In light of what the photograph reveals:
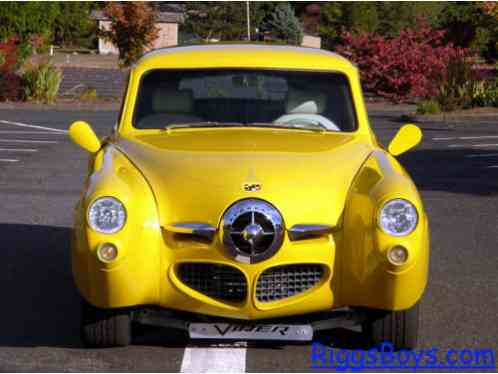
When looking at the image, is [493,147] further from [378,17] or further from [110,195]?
[378,17]

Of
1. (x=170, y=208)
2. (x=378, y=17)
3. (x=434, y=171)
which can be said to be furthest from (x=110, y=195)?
(x=378, y=17)

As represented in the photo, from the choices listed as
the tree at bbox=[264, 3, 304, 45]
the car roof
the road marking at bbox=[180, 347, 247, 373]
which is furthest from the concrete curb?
the tree at bbox=[264, 3, 304, 45]

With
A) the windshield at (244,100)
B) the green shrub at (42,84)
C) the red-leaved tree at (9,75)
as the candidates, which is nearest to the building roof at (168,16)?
Result: the red-leaved tree at (9,75)

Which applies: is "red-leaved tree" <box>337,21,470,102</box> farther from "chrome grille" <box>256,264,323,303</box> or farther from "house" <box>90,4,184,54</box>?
"house" <box>90,4,184,54</box>

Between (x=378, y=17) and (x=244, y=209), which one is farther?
(x=378, y=17)

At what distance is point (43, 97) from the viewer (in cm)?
Result: 3303

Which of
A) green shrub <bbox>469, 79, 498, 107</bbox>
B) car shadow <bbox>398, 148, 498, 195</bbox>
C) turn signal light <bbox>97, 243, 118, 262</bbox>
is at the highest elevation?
turn signal light <bbox>97, 243, 118, 262</bbox>

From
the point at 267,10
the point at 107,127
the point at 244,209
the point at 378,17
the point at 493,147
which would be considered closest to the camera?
the point at 244,209

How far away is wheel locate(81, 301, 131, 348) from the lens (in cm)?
598

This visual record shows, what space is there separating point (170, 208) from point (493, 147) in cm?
1360

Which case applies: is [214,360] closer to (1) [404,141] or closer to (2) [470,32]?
(1) [404,141]

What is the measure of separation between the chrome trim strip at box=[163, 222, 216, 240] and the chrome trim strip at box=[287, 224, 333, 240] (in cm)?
42

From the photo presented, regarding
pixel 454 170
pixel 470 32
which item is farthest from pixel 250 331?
pixel 470 32

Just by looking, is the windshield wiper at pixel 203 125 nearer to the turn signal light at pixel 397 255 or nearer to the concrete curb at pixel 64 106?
the turn signal light at pixel 397 255
